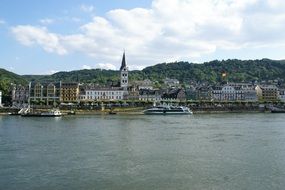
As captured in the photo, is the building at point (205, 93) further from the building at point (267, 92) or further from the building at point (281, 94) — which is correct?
the building at point (281, 94)

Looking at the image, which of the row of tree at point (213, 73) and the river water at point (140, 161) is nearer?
the river water at point (140, 161)

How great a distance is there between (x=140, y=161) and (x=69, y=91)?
78.8m

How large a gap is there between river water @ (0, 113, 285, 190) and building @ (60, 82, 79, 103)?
63.1 metres

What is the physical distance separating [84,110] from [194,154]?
54555mm

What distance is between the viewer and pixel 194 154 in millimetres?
28641

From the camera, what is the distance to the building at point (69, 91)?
10206 centimetres

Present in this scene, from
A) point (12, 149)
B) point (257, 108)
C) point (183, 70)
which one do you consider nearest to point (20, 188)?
point (12, 149)

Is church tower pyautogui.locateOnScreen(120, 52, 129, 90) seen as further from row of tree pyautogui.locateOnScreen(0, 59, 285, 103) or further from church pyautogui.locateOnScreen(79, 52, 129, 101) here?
row of tree pyautogui.locateOnScreen(0, 59, 285, 103)

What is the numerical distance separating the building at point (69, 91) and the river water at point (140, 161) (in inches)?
2484

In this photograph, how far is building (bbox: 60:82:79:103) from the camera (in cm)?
10206

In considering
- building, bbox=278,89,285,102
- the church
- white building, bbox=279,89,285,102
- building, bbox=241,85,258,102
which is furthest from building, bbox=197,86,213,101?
the church

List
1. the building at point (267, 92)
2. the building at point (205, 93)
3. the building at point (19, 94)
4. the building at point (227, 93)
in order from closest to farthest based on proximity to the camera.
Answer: the building at point (19, 94)
the building at point (227, 93)
the building at point (205, 93)
the building at point (267, 92)

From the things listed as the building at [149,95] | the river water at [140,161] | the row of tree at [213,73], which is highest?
the row of tree at [213,73]

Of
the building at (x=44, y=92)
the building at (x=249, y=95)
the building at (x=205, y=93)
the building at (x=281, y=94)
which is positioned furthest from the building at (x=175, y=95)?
the building at (x=281, y=94)
